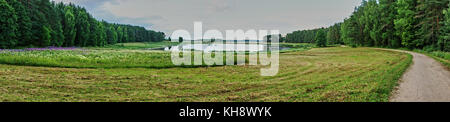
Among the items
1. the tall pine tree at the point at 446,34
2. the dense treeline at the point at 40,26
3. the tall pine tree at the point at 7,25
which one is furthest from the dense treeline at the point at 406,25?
the dense treeline at the point at 40,26

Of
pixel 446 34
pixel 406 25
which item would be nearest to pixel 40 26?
pixel 446 34

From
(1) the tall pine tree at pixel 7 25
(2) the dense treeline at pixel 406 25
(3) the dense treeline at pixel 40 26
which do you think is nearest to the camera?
(2) the dense treeline at pixel 406 25

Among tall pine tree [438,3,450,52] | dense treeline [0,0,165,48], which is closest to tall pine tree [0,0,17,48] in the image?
dense treeline [0,0,165,48]

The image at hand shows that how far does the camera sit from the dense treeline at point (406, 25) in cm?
3244

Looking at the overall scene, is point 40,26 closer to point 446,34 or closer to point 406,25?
point 446,34

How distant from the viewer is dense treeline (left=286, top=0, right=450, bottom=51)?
32438 mm

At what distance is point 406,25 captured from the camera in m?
39.2

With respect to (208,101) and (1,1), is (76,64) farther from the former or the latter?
(1,1)

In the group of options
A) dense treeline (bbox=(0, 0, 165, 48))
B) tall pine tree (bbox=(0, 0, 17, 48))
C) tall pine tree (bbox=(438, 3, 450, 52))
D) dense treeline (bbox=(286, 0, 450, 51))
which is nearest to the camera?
tall pine tree (bbox=(438, 3, 450, 52))

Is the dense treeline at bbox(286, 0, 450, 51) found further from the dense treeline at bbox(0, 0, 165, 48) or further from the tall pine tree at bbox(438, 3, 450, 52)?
the dense treeline at bbox(0, 0, 165, 48)

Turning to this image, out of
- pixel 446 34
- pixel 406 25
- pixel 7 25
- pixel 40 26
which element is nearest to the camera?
pixel 446 34

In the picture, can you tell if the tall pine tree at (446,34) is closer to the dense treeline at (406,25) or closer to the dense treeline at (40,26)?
the dense treeline at (406,25)
